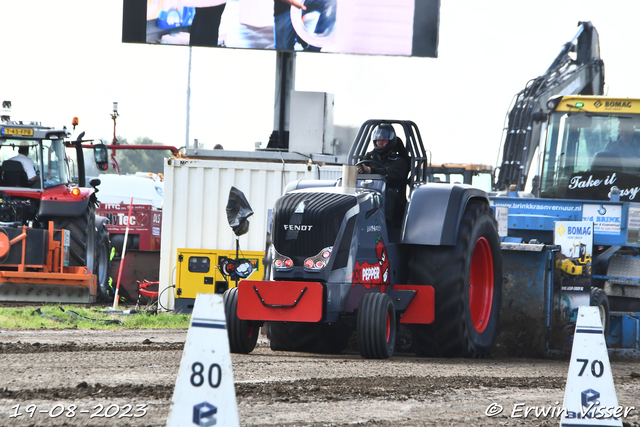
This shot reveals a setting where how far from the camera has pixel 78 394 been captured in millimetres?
5000

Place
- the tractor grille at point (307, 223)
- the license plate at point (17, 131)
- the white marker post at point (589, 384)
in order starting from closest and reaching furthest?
1. the white marker post at point (589, 384)
2. the tractor grille at point (307, 223)
3. the license plate at point (17, 131)

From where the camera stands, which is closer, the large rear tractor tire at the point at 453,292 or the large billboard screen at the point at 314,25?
the large rear tractor tire at the point at 453,292

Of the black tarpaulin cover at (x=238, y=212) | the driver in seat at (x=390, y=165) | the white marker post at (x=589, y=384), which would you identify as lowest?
the white marker post at (x=589, y=384)

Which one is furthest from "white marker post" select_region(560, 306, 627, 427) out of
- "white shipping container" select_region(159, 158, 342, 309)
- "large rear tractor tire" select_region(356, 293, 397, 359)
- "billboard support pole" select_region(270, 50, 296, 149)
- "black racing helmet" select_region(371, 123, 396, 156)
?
"billboard support pole" select_region(270, 50, 296, 149)

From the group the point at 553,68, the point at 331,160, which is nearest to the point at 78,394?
the point at 331,160

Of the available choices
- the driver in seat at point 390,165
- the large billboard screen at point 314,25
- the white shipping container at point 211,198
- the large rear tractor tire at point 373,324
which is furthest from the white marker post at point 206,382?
the large billboard screen at point 314,25

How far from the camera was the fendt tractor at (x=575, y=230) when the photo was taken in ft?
28.3

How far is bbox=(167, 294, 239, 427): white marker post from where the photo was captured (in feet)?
11.2

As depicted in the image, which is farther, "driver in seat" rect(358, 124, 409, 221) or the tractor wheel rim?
the tractor wheel rim

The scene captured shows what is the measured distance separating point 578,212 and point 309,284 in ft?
15.6

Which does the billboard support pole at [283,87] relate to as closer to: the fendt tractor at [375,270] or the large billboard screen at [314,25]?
the large billboard screen at [314,25]

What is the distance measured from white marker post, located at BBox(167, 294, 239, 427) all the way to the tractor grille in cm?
Result: 360

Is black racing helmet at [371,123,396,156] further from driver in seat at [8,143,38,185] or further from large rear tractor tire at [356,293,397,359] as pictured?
driver in seat at [8,143,38,185]

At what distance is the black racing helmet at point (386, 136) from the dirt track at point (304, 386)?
5.93ft
